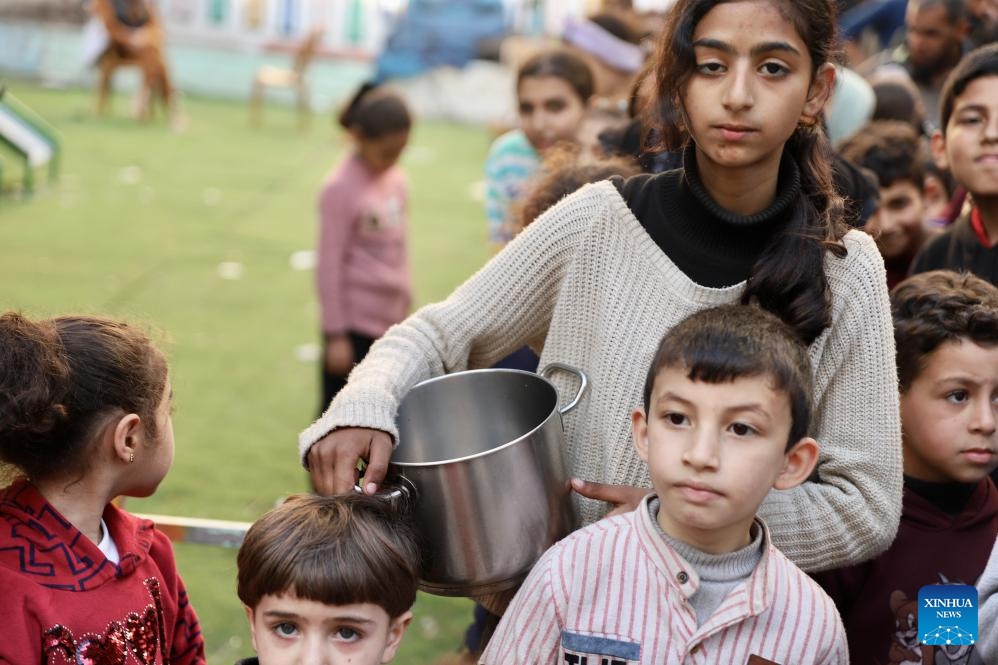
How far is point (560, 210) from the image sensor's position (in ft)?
6.30

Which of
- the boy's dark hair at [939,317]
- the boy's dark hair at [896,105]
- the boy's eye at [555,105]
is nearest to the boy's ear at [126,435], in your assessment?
the boy's dark hair at [939,317]

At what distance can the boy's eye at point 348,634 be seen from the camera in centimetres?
173

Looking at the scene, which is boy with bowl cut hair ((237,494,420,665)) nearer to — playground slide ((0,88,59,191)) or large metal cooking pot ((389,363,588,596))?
large metal cooking pot ((389,363,588,596))

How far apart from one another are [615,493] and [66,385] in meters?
0.83

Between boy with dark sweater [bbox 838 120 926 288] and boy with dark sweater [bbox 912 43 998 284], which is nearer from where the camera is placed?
boy with dark sweater [bbox 912 43 998 284]

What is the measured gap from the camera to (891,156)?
350cm

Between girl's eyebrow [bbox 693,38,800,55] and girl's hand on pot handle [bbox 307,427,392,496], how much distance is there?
0.72 m

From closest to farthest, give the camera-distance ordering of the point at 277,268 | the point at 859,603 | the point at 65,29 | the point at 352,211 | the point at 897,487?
the point at 897,487
the point at 859,603
the point at 352,211
the point at 277,268
the point at 65,29

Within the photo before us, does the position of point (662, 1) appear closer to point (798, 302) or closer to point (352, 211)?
point (352, 211)

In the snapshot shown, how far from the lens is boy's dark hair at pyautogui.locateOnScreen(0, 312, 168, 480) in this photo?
1798mm

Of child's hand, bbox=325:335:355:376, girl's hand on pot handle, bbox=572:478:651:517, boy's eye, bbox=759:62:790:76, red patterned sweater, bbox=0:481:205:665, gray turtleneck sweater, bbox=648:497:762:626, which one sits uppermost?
boy's eye, bbox=759:62:790:76

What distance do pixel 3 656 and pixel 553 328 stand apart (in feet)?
3.03

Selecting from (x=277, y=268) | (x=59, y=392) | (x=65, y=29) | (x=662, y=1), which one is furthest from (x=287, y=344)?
(x=65, y=29)

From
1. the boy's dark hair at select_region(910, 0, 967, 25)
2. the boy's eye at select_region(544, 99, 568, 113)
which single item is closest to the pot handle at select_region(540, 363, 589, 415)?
the boy's eye at select_region(544, 99, 568, 113)
